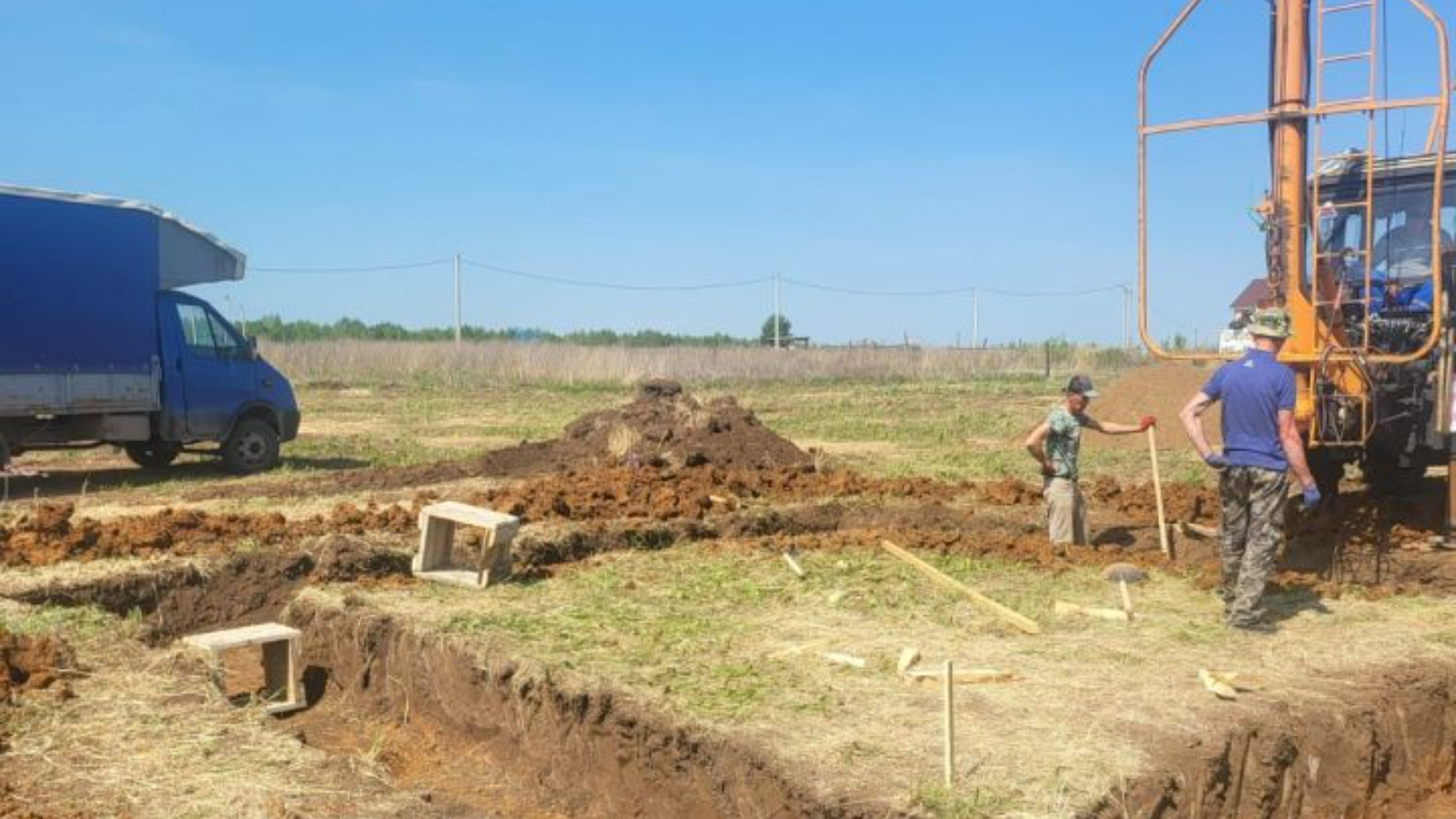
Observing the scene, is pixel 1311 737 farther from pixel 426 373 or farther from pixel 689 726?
pixel 426 373

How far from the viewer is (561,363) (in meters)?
40.8

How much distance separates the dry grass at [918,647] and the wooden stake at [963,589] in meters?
0.09

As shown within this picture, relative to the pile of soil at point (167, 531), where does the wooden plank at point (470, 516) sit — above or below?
above

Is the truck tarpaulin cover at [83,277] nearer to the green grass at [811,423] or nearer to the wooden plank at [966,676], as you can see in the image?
the green grass at [811,423]

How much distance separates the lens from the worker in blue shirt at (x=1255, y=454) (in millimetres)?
6961

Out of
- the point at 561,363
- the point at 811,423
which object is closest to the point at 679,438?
the point at 811,423

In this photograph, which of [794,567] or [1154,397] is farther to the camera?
[1154,397]

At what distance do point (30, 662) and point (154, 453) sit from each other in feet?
34.5

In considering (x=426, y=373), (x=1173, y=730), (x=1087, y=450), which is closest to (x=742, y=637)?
(x=1173, y=730)

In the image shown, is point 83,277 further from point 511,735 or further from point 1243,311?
point 1243,311

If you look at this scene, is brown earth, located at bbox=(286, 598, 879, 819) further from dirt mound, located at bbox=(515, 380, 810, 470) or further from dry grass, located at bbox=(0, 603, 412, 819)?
dirt mound, located at bbox=(515, 380, 810, 470)

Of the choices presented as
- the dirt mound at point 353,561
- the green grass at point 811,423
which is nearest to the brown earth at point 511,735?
the dirt mound at point 353,561

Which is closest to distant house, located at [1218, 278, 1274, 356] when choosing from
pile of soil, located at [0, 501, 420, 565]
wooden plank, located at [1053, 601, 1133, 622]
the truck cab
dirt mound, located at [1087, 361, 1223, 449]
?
wooden plank, located at [1053, 601, 1133, 622]

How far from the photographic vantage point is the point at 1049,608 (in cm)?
777
